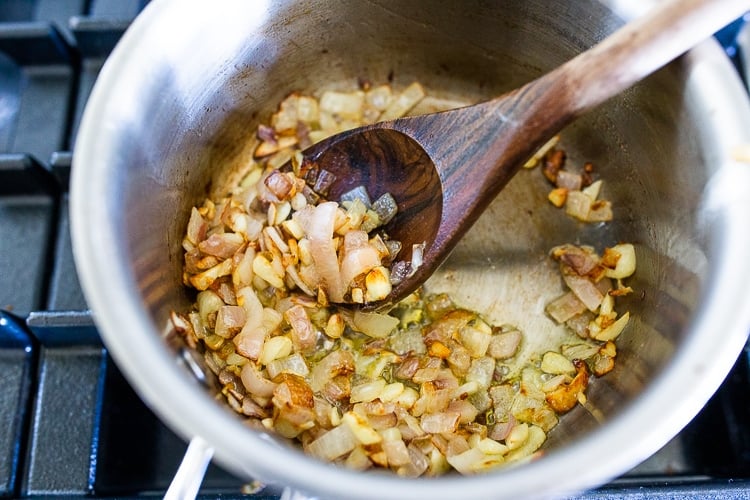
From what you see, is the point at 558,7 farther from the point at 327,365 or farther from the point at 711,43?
the point at 327,365

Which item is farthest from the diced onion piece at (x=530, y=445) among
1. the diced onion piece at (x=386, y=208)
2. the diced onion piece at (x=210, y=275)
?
the diced onion piece at (x=210, y=275)

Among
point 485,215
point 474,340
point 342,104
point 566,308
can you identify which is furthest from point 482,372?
point 342,104

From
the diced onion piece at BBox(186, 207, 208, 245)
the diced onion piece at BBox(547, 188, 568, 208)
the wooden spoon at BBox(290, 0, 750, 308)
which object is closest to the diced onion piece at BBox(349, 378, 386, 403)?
the wooden spoon at BBox(290, 0, 750, 308)

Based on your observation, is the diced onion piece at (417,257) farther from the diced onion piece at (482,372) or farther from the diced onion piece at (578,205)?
the diced onion piece at (578,205)

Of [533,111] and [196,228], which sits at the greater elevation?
[533,111]

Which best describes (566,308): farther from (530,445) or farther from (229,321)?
(229,321)
